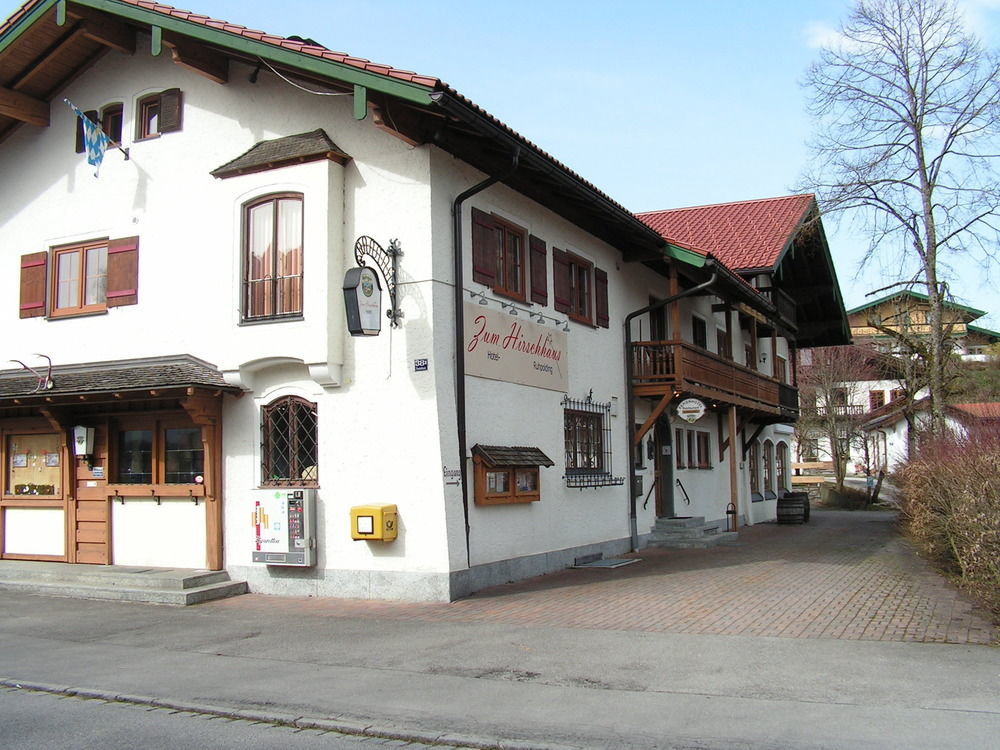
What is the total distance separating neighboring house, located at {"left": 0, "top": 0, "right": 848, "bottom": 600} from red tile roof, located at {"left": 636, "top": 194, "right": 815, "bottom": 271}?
7.61 m

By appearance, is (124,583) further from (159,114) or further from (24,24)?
(24,24)

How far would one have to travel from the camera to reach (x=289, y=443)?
516 inches

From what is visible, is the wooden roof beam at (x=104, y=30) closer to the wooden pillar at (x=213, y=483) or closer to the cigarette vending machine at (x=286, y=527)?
the wooden pillar at (x=213, y=483)

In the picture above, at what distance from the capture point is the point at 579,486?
16.0 metres

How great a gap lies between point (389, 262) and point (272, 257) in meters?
1.76

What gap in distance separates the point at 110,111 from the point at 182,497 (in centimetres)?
608

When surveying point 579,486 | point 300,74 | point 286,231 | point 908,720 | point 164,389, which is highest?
point 300,74

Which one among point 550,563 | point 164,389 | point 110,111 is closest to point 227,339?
point 164,389

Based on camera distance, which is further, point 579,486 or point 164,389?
point 579,486

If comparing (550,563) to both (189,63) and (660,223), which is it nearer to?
(189,63)

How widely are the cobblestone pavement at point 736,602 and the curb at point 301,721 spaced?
153 inches

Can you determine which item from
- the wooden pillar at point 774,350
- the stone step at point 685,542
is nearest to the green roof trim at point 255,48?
the stone step at point 685,542

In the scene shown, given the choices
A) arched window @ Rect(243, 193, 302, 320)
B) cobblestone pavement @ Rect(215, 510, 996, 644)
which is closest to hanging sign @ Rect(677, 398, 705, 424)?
cobblestone pavement @ Rect(215, 510, 996, 644)

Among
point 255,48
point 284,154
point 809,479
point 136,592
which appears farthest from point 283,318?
point 809,479
